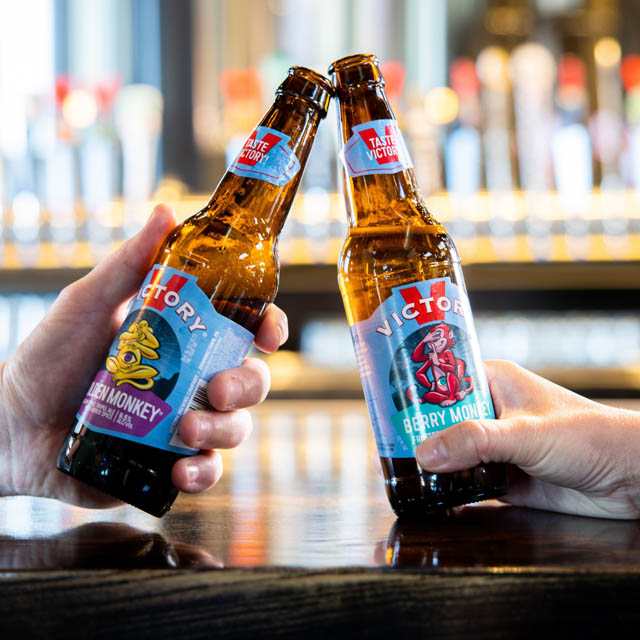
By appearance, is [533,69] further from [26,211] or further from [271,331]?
[271,331]

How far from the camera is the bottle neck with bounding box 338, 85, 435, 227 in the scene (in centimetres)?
69

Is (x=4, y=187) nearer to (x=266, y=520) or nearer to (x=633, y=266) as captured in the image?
(x=633, y=266)

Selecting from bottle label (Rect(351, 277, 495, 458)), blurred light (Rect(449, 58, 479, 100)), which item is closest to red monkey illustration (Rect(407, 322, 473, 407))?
bottle label (Rect(351, 277, 495, 458))

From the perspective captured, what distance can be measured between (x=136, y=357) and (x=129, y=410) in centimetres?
4

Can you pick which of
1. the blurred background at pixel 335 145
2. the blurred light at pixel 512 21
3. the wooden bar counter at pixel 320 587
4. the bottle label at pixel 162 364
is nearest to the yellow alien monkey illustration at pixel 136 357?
the bottle label at pixel 162 364

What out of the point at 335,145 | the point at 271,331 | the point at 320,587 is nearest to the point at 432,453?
the point at 320,587

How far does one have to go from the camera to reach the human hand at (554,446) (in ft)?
1.86

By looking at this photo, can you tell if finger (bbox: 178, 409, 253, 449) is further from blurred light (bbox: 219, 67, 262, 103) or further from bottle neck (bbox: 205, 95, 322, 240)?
blurred light (bbox: 219, 67, 262, 103)

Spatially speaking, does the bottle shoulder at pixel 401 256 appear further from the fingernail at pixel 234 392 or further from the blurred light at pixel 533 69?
the blurred light at pixel 533 69

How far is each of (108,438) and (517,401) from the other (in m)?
0.32

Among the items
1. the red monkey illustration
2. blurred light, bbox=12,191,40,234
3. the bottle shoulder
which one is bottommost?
the red monkey illustration

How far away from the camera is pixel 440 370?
0.58m

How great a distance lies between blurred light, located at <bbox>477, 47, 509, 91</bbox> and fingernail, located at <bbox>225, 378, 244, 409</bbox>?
217cm

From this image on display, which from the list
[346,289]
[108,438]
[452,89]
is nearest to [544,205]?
[452,89]
